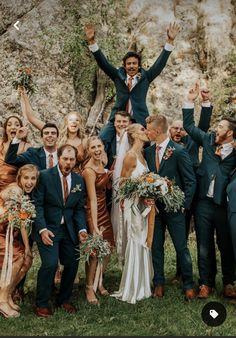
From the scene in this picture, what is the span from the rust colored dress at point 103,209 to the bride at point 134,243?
237 millimetres

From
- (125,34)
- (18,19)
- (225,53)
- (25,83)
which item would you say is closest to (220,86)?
(225,53)

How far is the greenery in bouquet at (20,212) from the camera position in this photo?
21.9 ft

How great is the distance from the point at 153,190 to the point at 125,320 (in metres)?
1.77

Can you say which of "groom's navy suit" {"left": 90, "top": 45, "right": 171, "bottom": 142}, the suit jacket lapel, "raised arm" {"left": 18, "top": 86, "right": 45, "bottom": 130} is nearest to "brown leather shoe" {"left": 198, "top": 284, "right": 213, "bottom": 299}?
the suit jacket lapel

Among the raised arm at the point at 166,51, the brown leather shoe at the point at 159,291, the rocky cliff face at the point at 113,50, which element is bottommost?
the brown leather shoe at the point at 159,291

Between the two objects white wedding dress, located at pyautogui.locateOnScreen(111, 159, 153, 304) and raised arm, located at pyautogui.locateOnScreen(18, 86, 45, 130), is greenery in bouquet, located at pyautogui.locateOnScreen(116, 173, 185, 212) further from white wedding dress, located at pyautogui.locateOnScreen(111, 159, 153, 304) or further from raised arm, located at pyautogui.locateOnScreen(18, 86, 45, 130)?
raised arm, located at pyautogui.locateOnScreen(18, 86, 45, 130)

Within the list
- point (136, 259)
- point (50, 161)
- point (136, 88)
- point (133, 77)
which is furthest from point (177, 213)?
point (133, 77)

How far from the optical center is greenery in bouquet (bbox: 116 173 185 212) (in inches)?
284

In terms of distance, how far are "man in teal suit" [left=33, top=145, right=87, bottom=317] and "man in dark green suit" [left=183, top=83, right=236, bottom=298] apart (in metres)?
1.78

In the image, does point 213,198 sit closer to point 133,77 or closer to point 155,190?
point 155,190

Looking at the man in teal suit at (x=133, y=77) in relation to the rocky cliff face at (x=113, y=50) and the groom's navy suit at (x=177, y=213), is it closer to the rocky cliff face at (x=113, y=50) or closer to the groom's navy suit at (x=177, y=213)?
the groom's navy suit at (x=177, y=213)

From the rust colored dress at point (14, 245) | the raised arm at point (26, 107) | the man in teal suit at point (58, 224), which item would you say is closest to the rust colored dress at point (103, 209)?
the man in teal suit at point (58, 224)

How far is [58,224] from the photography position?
6.96 meters

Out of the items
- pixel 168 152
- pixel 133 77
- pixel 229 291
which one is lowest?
pixel 229 291
